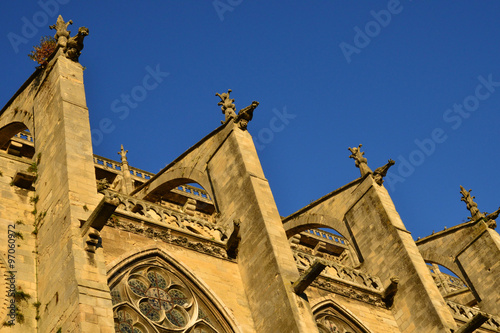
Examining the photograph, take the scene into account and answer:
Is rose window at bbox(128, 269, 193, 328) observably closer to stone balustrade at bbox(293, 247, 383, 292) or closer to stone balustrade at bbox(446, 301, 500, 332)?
stone balustrade at bbox(293, 247, 383, 292)

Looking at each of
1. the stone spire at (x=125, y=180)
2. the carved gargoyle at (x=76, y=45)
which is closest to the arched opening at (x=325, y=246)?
the stone spire at (x=125, y=180)

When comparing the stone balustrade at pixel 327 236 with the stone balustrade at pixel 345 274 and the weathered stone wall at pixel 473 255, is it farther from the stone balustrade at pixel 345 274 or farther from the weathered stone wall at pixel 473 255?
the stone balustrade at pixel 345 274

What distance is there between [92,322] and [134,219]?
4.63 meters

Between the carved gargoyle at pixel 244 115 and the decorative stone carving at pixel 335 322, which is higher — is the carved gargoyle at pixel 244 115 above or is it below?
above

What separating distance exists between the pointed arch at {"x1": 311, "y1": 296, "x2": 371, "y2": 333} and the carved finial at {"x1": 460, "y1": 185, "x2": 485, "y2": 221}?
23.3ft

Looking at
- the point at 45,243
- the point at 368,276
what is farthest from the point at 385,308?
the point at 45,243

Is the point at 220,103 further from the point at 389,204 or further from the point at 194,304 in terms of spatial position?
the point at 194,304

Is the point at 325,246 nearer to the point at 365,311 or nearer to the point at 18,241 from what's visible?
the point at 365,311

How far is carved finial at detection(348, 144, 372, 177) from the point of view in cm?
2158

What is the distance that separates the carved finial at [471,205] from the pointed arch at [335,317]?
7106mm

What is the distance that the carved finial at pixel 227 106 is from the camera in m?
19.6

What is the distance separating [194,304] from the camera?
604 inches

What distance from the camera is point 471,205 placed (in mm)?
23812

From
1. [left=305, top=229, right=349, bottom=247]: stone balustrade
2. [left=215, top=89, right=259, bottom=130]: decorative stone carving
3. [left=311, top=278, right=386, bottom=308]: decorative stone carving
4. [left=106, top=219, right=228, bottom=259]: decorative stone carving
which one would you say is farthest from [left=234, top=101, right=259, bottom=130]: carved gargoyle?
[left=305, top=229, right=349, bottom=247]: stone balustrade
